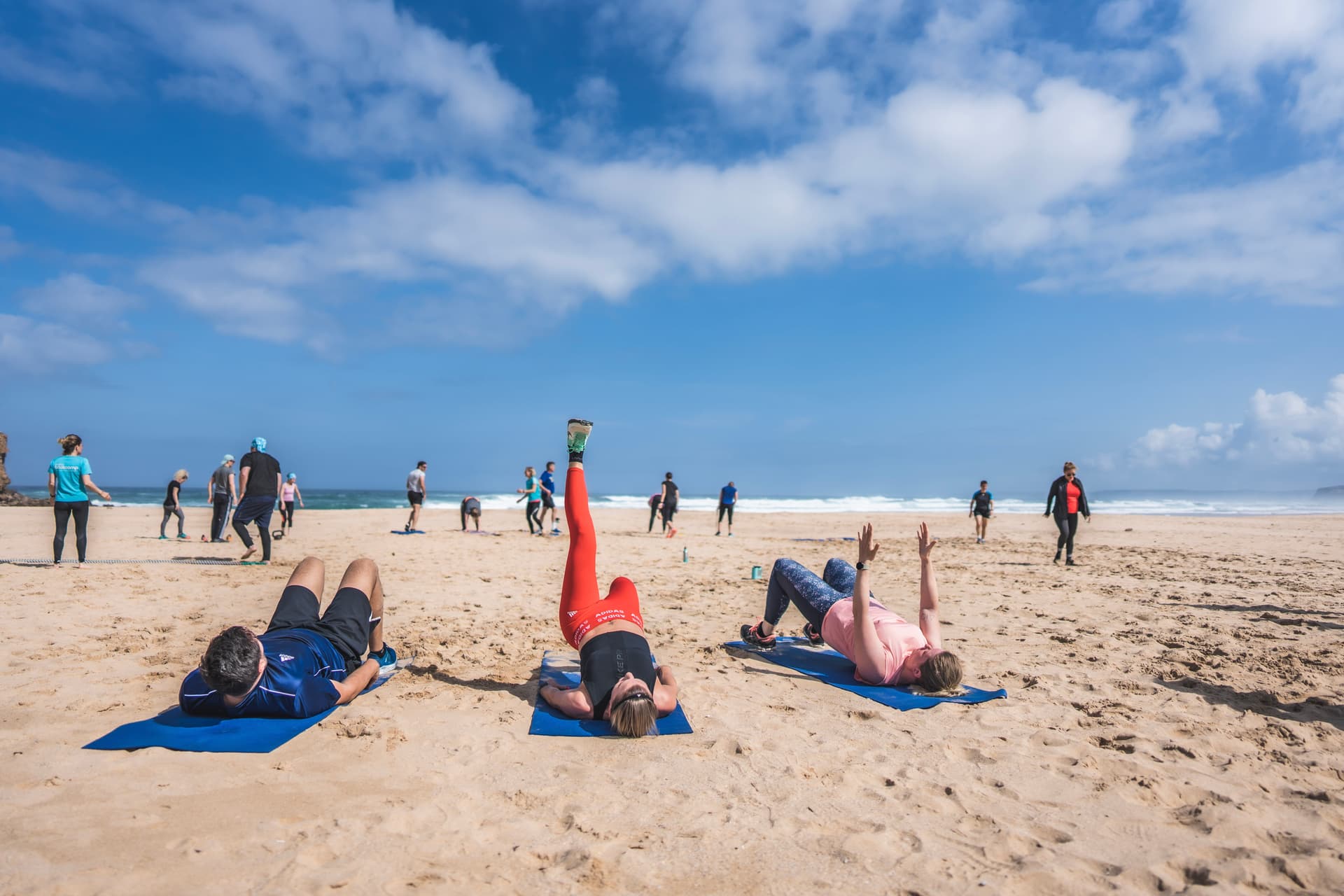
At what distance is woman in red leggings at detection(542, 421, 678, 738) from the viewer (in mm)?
4246

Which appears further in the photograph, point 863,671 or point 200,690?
point 863,671

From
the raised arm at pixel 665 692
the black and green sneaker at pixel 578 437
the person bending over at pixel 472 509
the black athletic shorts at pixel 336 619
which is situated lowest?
the raised arm at pixel 665 692

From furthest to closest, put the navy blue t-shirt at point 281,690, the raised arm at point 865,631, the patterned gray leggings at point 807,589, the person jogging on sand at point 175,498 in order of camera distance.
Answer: the person jogging on sand at point 175,498 < the patterned gray leggings at point 807,589 < the raised arm at point 865,631 < the navy blue t-shirt at point 281,690

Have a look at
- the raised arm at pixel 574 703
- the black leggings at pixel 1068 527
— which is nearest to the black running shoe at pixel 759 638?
the raised arm at pixel 574 703

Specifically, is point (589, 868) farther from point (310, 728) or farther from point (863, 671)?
point (863, 671)

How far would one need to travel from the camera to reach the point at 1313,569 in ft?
39.9

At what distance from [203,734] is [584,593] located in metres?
2.37

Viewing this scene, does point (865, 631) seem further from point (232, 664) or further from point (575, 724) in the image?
point (232, 664)

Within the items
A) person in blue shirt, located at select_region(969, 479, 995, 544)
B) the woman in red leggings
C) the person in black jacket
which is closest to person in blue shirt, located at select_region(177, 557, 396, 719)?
the woman in red leggings

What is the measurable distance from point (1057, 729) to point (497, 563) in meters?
9.56

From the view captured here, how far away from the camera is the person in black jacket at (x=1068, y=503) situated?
13109 millimetres

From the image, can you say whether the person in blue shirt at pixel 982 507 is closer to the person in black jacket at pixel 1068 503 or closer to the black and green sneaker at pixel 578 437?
the person in black jacket at pixel 1068 503

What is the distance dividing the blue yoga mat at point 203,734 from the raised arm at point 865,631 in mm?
3688

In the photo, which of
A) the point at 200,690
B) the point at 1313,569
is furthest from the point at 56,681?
the point at 1313,569
